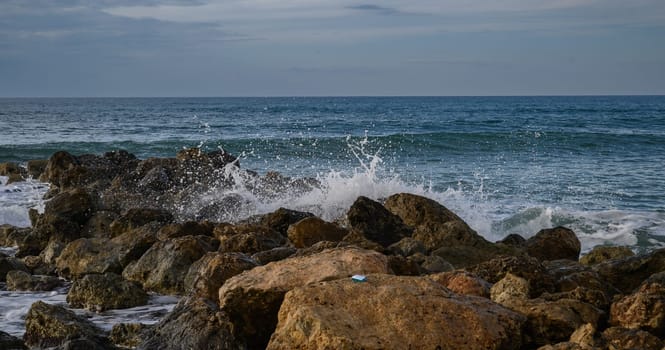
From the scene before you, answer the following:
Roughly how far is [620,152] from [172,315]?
25.0 metres

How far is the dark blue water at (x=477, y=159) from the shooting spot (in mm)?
14625

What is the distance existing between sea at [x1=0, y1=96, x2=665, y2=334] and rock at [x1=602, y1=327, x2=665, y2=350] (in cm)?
416

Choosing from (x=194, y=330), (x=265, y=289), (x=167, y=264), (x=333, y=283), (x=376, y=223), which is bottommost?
(x=167, y=264)

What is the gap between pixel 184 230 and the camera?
9.74 metres

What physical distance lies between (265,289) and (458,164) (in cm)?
1998

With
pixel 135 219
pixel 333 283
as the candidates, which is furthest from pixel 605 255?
pixel 135 219

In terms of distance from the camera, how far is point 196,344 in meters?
5.55

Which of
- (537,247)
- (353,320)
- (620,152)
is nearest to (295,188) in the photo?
(537,247)

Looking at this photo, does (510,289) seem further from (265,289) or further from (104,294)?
(104,294)

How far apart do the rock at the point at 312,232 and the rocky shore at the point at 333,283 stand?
0.04ft

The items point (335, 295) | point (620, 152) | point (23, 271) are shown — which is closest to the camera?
point (335, 295)

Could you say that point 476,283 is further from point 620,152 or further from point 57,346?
point 620,152

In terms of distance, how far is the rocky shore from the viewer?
509cm

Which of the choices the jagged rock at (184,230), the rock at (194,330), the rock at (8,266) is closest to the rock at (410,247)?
the jagged rock at (184,230)
